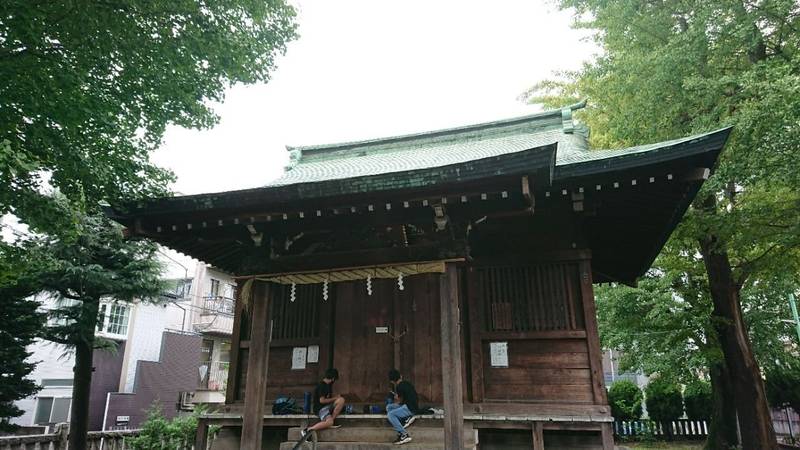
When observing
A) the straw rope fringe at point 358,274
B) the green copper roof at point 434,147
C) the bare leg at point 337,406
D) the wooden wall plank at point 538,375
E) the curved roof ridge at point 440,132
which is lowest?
the bare leg at point 337,406

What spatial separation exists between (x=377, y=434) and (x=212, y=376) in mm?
22435

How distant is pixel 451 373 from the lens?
6.13 metres

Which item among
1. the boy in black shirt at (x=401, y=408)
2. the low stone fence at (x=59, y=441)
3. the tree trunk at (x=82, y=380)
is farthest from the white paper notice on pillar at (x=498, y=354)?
the tree trunk at (x=82, y=380)

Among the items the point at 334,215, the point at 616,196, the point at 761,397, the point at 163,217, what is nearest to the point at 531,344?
the point at 616,196

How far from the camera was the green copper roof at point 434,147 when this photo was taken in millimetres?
10297

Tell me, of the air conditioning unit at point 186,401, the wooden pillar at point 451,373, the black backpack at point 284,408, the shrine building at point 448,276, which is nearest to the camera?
the wooden pillar at point 451,373

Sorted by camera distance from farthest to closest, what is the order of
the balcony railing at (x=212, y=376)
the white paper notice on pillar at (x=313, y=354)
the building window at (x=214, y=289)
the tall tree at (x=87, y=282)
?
the building window at (x=214, y=289), the balcony railing at (x=212, y=376), the tall tree at (x=87, y=282), the white paper notice on pillar at (x=313, y=354)

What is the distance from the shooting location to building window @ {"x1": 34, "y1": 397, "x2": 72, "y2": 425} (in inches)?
742

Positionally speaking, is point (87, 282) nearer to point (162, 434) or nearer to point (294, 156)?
point (162, 434)

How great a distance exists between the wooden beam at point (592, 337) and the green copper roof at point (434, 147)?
2466 millimetres

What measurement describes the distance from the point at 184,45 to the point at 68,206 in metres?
3.39

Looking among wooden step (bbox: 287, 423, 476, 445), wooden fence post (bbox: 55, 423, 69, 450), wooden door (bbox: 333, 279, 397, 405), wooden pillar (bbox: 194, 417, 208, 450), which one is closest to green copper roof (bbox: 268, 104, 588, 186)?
wooden door (bbox: 333, 279, 397, 405)

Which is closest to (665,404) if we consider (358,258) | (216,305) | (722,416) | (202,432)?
(722,416)

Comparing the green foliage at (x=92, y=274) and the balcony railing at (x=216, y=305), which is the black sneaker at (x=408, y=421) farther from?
the balcony railing at (x=216, y=305)
